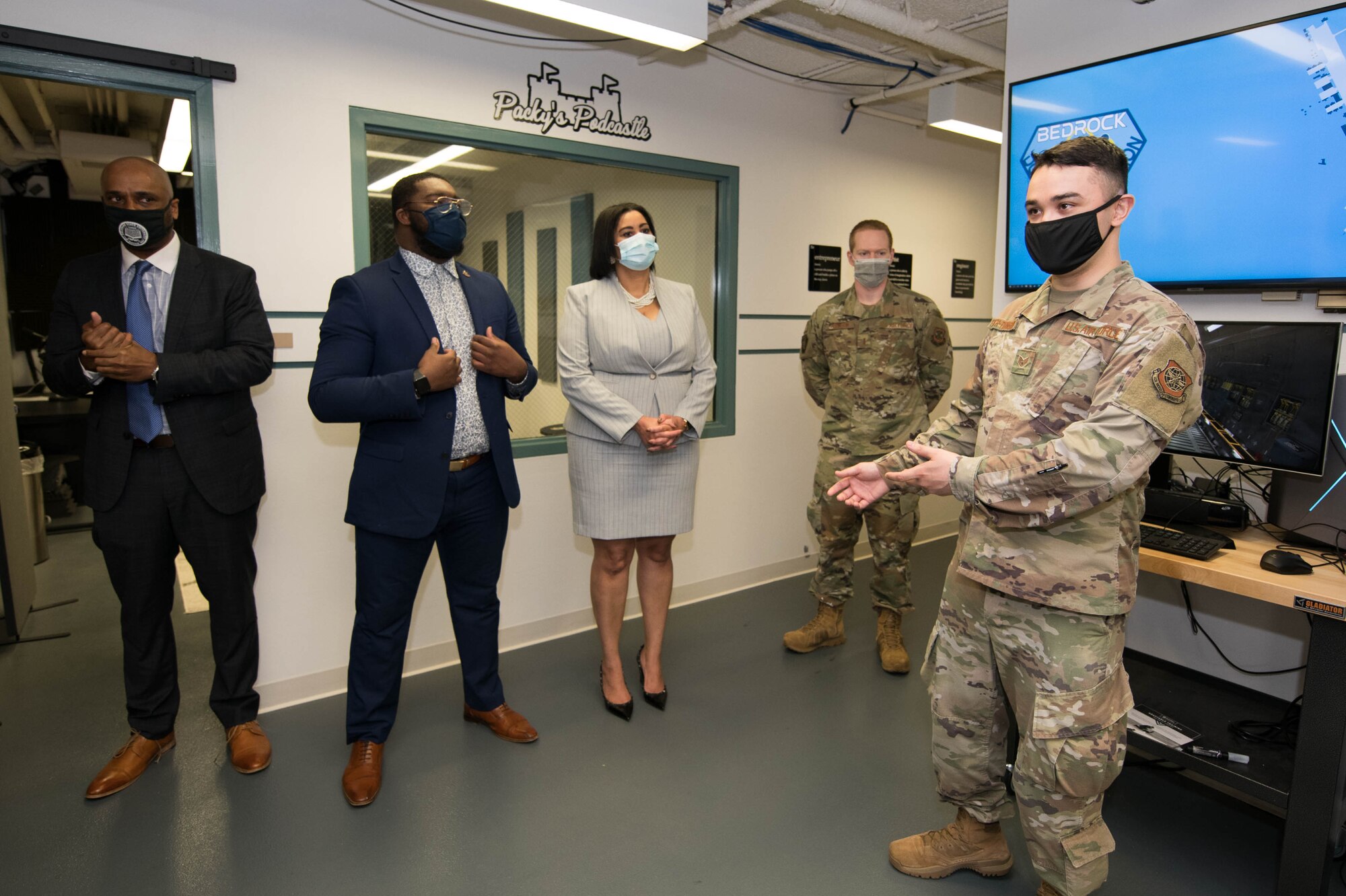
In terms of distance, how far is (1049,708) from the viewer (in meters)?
1.61

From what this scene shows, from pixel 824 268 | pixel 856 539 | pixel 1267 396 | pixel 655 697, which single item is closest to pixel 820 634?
pixel 856 539

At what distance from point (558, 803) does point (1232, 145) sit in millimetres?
2754

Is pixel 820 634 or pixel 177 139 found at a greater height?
pixel 177 139

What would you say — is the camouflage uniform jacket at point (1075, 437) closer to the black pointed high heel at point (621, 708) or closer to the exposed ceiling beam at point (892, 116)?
the black pointed high heel at point (621, 708)

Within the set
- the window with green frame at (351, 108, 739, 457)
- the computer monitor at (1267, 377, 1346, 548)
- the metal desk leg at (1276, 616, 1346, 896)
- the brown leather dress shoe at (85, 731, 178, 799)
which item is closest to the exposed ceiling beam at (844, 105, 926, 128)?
the window with green frame at (351, 108, 739, 457)

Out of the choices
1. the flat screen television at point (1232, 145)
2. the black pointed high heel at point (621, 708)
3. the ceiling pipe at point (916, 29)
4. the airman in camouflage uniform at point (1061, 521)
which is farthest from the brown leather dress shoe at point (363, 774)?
the ceiling pipe at point (916, 29)

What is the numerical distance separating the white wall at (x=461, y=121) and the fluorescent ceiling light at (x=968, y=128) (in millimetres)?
467

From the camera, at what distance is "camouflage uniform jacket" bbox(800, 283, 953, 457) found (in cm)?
320

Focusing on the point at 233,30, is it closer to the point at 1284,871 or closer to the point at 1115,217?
the point at 1115,217

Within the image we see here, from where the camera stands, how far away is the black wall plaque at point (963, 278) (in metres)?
5.16

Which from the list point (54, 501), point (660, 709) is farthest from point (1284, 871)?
point (54, 501)

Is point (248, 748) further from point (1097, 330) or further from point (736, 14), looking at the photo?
point (736, 14)

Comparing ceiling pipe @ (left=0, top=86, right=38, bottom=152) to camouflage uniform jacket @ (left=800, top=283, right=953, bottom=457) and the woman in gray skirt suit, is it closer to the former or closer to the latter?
the woman in gray skirt suit

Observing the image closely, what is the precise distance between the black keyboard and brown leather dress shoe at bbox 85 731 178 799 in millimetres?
3009
